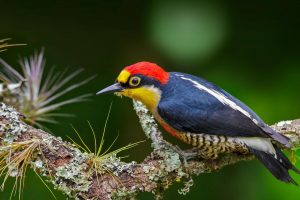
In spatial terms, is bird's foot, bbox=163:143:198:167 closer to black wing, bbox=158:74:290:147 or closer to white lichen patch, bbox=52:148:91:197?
black wing, bbox=158:74:290:147

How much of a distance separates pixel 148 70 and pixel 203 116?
290mm

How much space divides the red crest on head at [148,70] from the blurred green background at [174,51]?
828 mm

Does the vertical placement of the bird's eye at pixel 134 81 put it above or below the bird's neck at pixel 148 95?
above

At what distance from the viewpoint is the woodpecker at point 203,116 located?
253cm

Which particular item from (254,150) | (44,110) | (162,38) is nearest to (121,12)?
(162,38)

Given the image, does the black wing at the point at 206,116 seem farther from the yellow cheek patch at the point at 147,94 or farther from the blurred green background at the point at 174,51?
the blurred green background at the point at 174,51

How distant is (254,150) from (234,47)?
4.68ft

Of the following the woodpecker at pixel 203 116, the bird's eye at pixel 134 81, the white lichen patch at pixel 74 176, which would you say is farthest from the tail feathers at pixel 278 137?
the white lichen patch at pixel 74 176

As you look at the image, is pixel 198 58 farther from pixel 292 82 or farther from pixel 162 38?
pixel 292 82

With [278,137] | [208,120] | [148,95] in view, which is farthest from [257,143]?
[148,95]

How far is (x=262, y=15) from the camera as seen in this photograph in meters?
3.93

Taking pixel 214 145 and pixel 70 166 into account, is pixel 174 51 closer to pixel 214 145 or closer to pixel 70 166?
pixel 214 145

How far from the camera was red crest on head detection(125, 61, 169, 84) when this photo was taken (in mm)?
2621

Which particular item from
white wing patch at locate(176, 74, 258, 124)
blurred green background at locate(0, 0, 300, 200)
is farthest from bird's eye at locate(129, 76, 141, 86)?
blurred green background at locate(0, 0, 300, 200)
